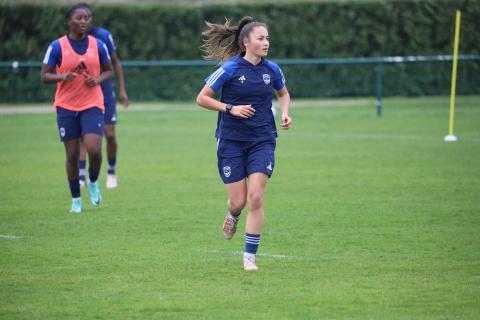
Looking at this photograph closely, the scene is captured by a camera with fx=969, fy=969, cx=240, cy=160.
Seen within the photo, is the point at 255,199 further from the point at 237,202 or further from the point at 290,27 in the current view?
the point at 290,27

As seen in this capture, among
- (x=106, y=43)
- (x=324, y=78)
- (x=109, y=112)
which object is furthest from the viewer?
(x=324, y=78)

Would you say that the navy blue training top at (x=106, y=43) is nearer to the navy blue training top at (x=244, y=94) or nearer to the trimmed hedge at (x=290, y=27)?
the navy blue training top at (x=244, y=94)

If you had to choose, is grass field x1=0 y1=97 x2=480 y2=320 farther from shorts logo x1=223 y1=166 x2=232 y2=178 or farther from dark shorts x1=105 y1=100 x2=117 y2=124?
dark shorts x1=105 y1=100 x2=117 y2=124

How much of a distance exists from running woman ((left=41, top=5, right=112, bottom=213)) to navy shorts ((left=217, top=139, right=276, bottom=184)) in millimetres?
3262

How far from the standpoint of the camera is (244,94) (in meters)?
8.52

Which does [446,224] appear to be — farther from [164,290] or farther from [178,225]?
[164,290]

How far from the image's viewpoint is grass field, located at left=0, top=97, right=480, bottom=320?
7.07m

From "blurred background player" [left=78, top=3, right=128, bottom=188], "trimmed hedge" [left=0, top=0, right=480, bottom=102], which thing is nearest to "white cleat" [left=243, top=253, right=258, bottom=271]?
"blurred background player" [left=78, top=3, right=128, bottom=188]

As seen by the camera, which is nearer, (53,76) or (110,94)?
(53,76)

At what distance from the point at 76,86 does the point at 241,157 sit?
3625 millimetres

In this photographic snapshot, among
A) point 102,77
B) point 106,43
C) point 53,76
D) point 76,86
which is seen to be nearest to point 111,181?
Answer: point 106,43

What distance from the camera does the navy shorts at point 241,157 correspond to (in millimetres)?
8438

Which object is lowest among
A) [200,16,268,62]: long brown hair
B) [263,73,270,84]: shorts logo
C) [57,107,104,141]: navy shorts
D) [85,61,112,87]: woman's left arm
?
[57,107,104,141]: navy shorts

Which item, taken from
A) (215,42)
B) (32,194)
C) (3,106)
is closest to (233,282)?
(215,42)
